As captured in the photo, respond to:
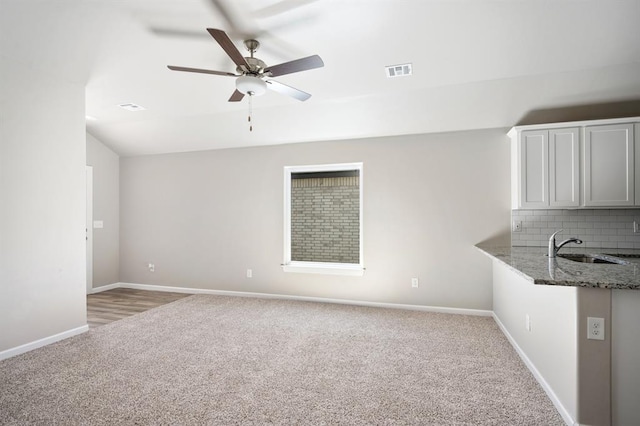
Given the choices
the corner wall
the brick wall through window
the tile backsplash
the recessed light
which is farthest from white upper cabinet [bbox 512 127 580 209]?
the corner wall

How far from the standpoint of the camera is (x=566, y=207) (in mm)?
3607

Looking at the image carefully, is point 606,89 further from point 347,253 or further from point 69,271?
point 69,271

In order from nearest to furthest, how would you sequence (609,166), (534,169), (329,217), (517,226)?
(609,166) < (534,169) < (517,226) < (329,217)

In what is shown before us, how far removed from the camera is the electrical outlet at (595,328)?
192 centimetres

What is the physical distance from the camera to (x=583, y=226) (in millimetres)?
3805

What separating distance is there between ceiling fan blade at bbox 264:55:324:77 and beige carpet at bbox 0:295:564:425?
7.73 ft

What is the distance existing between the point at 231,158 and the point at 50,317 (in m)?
3.09

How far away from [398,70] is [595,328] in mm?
2610

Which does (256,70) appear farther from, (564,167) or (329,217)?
(329,217)

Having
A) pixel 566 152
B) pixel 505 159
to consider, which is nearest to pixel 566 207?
pixel 566 152

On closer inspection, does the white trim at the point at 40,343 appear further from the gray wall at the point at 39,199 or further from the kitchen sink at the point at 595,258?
the kitchen sink at the point at 595,258

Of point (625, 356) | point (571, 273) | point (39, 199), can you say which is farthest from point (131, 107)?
point (625, 356)

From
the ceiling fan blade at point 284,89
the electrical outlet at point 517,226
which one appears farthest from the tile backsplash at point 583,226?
the ceiling fan blade at point 284,89

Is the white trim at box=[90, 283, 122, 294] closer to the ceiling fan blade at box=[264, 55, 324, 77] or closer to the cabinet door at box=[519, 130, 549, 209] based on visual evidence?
the ceiling fan blade at box=[264, 55, 324, 77]
